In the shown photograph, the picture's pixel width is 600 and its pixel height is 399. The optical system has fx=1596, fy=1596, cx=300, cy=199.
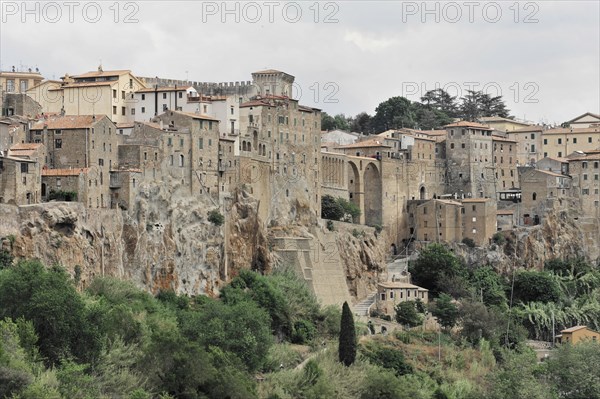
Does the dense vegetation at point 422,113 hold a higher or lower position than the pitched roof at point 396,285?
higher

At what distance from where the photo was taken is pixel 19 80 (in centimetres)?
9094

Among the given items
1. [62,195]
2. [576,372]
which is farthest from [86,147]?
[576,372]

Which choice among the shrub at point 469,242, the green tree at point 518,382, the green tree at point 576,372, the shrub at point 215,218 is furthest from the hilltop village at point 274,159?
the green tree at point 576,372

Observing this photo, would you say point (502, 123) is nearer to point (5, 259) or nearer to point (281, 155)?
point (281, 155)

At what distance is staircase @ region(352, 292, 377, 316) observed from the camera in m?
83.3

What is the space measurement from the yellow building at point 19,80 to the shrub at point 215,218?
17908mm

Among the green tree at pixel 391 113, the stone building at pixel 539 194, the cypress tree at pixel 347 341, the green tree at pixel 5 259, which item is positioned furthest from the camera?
the green tree at pixel 391 113

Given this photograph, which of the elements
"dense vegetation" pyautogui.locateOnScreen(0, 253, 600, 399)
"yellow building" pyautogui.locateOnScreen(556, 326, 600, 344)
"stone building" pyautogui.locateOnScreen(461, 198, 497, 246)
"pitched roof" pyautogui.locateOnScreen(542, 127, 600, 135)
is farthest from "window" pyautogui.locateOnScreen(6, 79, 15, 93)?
"pitched roof" pyautogui.locateOnScreen(542, 127, 600, 135)

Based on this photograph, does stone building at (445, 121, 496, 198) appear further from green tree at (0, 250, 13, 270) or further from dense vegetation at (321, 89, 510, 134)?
green tree at (0, 250, 13, 270)

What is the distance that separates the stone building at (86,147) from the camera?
70875mm

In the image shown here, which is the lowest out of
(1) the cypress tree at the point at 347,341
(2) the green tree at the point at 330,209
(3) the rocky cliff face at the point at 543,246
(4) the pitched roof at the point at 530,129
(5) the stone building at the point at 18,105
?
(1) the cypress tree at the point at 347,341

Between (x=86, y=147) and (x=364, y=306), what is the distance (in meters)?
20.3

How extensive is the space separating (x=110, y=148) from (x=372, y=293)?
67.0ft

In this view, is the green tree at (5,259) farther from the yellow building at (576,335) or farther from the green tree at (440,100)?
the green tree at (440,100)
